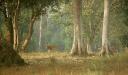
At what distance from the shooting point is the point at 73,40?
106ft

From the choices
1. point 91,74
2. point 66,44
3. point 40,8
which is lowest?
point 66,44

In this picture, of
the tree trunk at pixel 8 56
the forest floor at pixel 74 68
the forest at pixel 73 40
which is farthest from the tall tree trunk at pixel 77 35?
the tree trunk at pixel 8 56

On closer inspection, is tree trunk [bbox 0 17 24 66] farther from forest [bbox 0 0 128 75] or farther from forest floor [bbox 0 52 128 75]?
forest floor [bbox 0 52 128 75]

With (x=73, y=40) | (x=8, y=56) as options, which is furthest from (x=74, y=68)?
(x=73, y=40)

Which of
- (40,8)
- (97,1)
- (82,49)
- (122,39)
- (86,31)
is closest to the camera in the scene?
(82,49)

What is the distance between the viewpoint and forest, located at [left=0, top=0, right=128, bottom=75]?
16.8 meters

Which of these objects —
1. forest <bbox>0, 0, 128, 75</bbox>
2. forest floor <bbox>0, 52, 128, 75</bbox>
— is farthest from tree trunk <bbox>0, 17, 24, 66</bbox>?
forest floor <bbox>0, 52, 128, 75</bbox>

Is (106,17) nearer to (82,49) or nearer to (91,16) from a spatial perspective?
(82,49)

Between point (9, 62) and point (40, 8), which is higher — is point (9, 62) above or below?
below

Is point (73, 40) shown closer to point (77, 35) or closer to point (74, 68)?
point (77, 35)

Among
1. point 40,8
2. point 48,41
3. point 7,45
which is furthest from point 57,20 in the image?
point 48,41

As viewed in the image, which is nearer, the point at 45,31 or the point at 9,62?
the point at 9,62

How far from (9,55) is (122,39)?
86.2 ft

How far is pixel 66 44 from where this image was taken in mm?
98375
